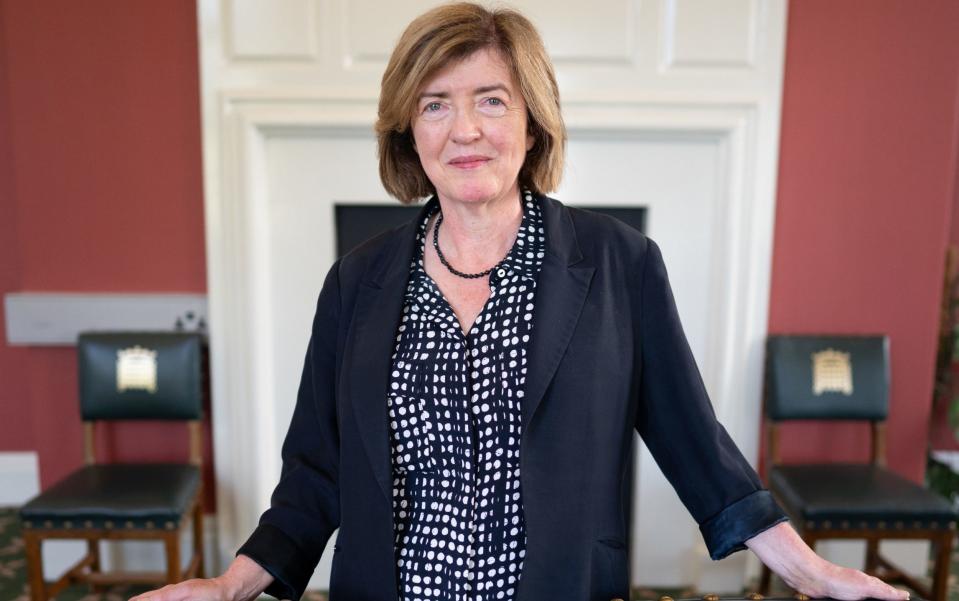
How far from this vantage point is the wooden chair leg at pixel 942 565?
2.36 meters

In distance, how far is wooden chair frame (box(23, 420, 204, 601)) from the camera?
2.34 metres

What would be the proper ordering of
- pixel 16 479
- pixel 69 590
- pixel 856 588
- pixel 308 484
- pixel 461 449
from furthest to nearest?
1. pixel 16 479
2. pixel 69 590
3. pixel 308 484
4. pixel 461 449
5. pixel 856 588

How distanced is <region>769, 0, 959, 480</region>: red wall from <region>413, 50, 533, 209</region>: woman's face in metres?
1.80

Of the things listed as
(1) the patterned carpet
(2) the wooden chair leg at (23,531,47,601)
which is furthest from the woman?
(1) the patterned carpet

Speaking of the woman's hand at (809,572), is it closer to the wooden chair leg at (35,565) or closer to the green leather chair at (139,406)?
the green leather chair at (139,406)

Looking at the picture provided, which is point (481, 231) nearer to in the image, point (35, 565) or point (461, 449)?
point (461, 449)

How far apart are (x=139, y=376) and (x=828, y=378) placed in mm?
2483

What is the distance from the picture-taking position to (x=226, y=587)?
106 centimetres

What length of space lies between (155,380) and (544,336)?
6.61ft

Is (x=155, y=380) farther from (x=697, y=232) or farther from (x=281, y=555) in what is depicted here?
(x=697, y=232)

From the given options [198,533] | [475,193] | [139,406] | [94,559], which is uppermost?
[475,193]

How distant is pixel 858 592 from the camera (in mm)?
1007

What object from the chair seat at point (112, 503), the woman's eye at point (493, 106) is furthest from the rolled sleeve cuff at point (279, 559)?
the chair seat at point (112, 503)

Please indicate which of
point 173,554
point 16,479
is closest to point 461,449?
point 173,554
